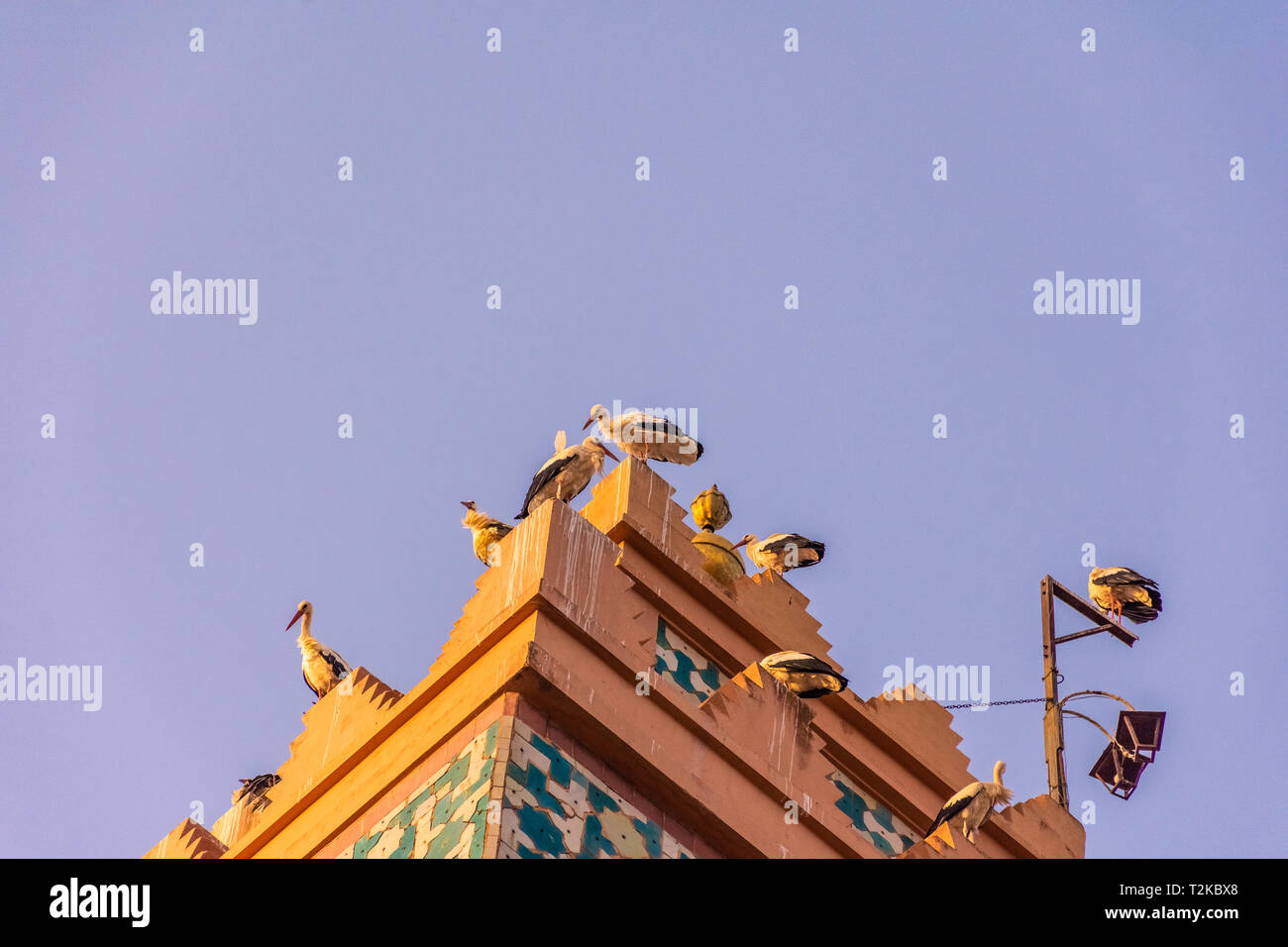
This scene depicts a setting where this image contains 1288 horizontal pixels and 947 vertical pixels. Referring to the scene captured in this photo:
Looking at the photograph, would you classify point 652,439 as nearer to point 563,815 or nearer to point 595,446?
point 595,446

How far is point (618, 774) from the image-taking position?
12.2m

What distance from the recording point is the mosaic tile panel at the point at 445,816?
37.1 feet

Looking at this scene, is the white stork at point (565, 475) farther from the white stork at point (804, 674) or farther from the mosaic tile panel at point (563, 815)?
the mosaic tile panel at point (563, 815)

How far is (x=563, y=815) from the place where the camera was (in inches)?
455

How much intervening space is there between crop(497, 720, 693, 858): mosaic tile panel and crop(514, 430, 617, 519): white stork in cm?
371

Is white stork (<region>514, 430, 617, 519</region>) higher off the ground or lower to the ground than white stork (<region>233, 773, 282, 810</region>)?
higher

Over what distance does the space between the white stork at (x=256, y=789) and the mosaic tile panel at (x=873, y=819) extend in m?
3.60

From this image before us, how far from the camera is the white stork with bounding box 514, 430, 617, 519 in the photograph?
50.8 feet

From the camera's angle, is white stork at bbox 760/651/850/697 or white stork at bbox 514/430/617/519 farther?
white stork at bbox 514/430/617/519

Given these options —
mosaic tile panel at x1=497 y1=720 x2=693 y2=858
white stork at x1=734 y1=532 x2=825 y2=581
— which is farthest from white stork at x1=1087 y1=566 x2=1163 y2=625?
mosaic tile panel at x1=497 y1=720 x2=693 y2=858

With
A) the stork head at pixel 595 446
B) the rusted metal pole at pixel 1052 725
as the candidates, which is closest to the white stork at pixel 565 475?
the stork head at pixel 595 446

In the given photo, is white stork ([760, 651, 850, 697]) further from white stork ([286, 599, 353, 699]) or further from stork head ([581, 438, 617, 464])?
white stork ([286, 599, 353, 699])
